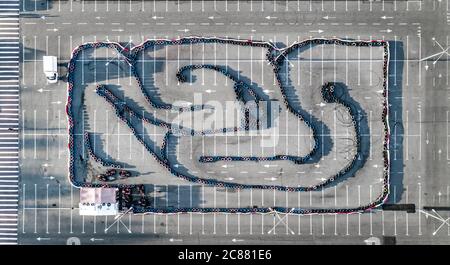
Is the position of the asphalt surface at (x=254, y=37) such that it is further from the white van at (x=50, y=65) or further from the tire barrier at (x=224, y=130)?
the white van at (x=50, y=65)

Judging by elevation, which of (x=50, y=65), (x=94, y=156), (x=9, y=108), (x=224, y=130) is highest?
(x=50, y=65)

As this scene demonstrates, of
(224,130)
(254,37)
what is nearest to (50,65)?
(224,130)

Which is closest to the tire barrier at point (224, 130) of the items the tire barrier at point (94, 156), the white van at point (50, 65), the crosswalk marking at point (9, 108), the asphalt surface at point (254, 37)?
the tire barrier at point (94, 156)

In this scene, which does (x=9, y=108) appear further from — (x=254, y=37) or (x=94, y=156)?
(x=254, y=37)

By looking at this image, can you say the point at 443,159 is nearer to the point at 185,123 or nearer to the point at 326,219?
the point at 326,219

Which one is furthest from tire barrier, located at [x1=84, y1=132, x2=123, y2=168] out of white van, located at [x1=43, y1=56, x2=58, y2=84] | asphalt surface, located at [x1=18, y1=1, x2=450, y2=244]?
white van, located at [x1=43, y1=56, x2=58, y2=84]

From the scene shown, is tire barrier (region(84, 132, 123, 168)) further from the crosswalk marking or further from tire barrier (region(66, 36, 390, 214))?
the crosswalk marking
